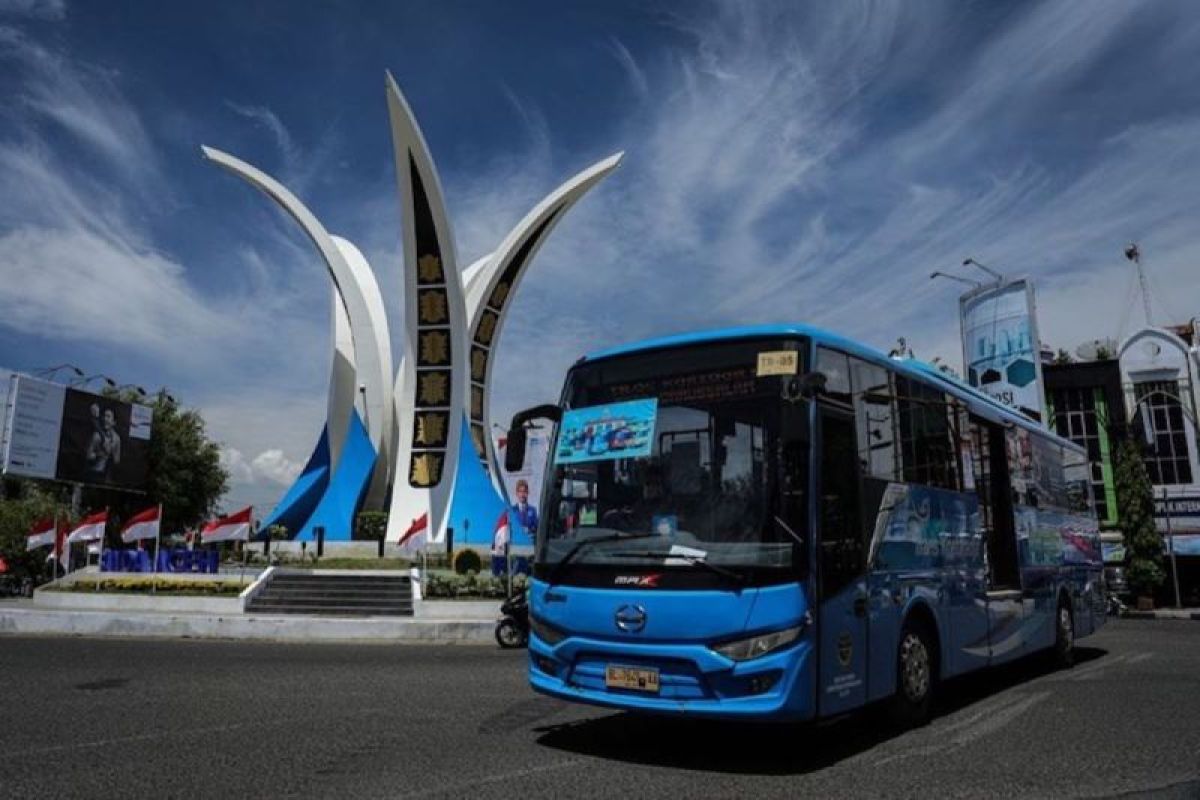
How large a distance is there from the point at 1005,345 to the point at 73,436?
3820 centimetres

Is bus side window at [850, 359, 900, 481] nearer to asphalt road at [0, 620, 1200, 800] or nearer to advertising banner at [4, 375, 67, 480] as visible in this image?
asphalt road at [0, 620, 1200, 800]

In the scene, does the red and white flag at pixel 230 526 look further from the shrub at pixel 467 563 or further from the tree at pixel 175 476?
the tree at pixel 175 476

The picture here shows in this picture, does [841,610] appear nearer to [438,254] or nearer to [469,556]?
[469,556]

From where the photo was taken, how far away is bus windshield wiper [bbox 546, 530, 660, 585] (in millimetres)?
5633

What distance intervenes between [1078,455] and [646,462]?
333 inches

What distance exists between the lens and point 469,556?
24.4 metres

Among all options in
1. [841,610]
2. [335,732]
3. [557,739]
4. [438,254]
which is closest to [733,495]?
[841,610]

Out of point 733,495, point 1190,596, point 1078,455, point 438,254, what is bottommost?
point 1190,596

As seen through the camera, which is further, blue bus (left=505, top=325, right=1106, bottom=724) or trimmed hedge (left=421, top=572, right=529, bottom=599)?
trimmed hedge (left=421, top=572, right=529, bottom=599)

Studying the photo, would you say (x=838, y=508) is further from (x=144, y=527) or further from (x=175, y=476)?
(x=175, y=476)

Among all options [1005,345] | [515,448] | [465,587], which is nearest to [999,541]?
[515,448]

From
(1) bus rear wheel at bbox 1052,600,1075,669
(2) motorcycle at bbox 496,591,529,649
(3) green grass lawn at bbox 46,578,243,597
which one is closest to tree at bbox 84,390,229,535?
(3) green grass lawn at bbox 46,578,243,597

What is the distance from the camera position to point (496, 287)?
4066cm

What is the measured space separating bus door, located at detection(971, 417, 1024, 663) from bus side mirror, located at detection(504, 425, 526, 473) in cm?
439
